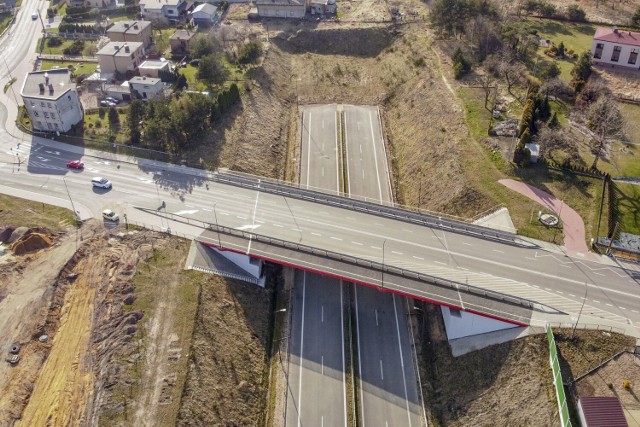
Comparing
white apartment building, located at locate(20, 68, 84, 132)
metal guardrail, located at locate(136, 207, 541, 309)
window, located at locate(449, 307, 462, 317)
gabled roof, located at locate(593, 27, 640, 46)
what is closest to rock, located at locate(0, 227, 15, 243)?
metal guardrail, located at locate(136, 207, 541, 309)

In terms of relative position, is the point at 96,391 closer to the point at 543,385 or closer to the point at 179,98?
the point at 543,385

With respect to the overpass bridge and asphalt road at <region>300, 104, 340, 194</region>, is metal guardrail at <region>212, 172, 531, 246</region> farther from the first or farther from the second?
asphalt road at <region>300, 104, 340, 194</region>

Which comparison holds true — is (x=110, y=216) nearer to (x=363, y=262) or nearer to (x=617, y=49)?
(x=363, y=262)

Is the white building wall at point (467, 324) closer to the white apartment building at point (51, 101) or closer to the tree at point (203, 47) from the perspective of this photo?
the white apartment building at point (51, 101)

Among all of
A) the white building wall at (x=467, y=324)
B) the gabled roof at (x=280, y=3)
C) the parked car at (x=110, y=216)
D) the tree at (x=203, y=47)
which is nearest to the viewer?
the white building wall at (x=467, y=324)

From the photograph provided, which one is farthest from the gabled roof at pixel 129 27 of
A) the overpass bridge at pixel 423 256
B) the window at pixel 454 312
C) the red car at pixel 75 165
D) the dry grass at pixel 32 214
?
the window at pixel 454 312

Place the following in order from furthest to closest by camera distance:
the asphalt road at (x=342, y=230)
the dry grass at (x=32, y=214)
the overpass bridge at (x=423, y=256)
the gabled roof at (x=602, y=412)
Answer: the dry grass at (x=32, y=214), the asphalt road at (x=342, y=230), the overpass bridge at (x=423, y=256), the gabled roof at (x=602, y=412)

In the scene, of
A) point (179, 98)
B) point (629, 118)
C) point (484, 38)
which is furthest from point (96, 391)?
point (484, 38)
